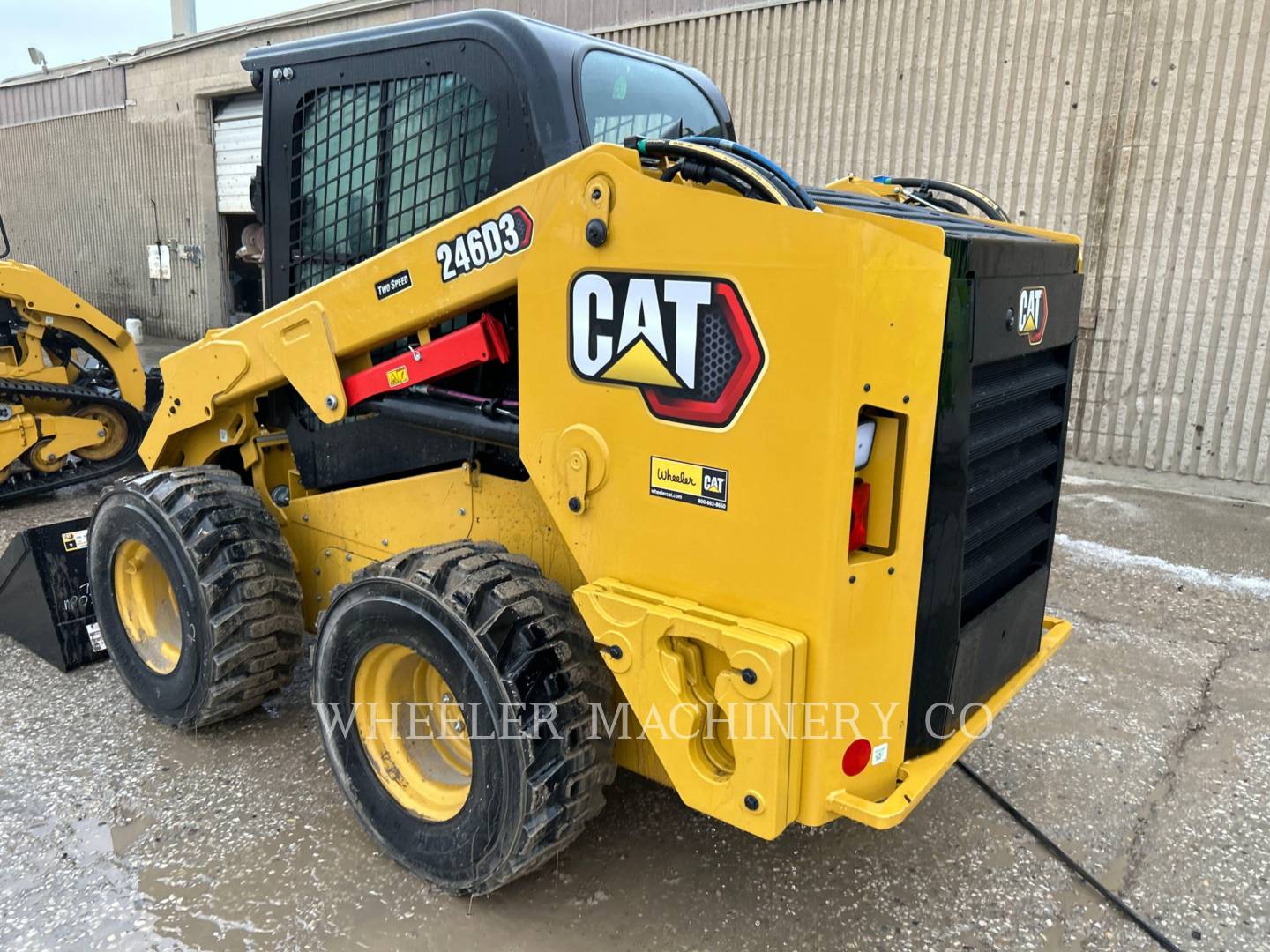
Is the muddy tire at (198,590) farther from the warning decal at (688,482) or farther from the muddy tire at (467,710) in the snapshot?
the warning decal at (688,482)

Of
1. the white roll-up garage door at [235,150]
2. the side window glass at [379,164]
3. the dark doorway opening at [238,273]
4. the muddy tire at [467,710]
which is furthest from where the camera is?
the dark doorway opening at [238,273]

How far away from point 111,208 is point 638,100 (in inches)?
650

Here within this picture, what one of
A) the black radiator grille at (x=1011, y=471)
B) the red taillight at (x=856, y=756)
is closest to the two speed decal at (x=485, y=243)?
the black radiator grille at (x=1011, y=471)

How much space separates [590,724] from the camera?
2387 mm

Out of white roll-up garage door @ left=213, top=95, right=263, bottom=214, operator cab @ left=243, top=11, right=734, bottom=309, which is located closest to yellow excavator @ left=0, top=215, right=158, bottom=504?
operator cab @ left=243, top=11, right=734, bottom=309

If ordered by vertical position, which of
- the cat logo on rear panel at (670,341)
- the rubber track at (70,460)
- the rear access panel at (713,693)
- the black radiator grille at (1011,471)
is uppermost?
the cat logo on rear panel at (670,341)

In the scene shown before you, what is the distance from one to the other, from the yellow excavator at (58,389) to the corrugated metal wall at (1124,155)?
6580mm

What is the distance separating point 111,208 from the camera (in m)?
16.3

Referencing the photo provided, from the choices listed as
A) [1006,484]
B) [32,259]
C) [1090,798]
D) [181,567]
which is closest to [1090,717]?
[1090,798]

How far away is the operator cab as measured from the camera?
8.75 ft

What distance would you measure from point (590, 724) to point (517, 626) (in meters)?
0.32

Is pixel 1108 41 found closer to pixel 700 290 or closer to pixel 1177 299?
pixel 1177 299

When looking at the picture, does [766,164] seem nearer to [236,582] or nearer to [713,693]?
[713,693]

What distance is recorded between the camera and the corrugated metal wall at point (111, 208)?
1492cm
